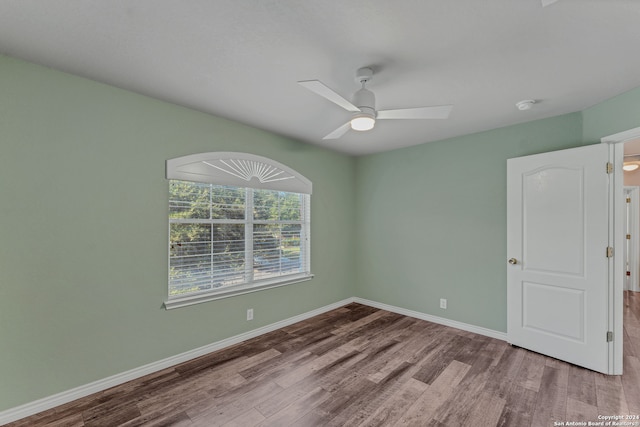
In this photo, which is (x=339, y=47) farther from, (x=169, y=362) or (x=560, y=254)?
(x=169, y=362)

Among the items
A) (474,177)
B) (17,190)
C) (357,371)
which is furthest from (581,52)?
(17,190)

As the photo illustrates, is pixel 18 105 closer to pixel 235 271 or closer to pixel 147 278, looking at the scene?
pixel 147 278

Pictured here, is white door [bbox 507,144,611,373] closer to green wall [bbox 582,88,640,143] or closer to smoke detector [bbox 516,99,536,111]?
green wall [bbox 582,88,640,143]

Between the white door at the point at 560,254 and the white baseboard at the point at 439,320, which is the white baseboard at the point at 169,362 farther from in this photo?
the white door at the point at 560,254

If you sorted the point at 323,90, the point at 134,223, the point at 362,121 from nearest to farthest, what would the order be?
the point at 323,90 < the point at 362,121 < the point at 134,223

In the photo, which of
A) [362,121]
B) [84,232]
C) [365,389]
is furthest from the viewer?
[365,389]

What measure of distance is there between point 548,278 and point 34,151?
459cm

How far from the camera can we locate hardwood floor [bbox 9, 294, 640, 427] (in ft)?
6.47

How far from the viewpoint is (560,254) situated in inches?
108

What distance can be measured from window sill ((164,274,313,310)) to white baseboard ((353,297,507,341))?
4.16 ft

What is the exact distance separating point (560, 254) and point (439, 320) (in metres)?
1.66

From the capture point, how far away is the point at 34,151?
2008 millimetres

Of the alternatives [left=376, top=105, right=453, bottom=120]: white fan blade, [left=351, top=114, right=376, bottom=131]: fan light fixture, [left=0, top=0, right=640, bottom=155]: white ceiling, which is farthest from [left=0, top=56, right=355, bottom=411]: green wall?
[left=376, top=105, right=453, bottom=120]: white fan blade

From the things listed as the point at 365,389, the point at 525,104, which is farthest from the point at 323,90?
the point at 365,389
